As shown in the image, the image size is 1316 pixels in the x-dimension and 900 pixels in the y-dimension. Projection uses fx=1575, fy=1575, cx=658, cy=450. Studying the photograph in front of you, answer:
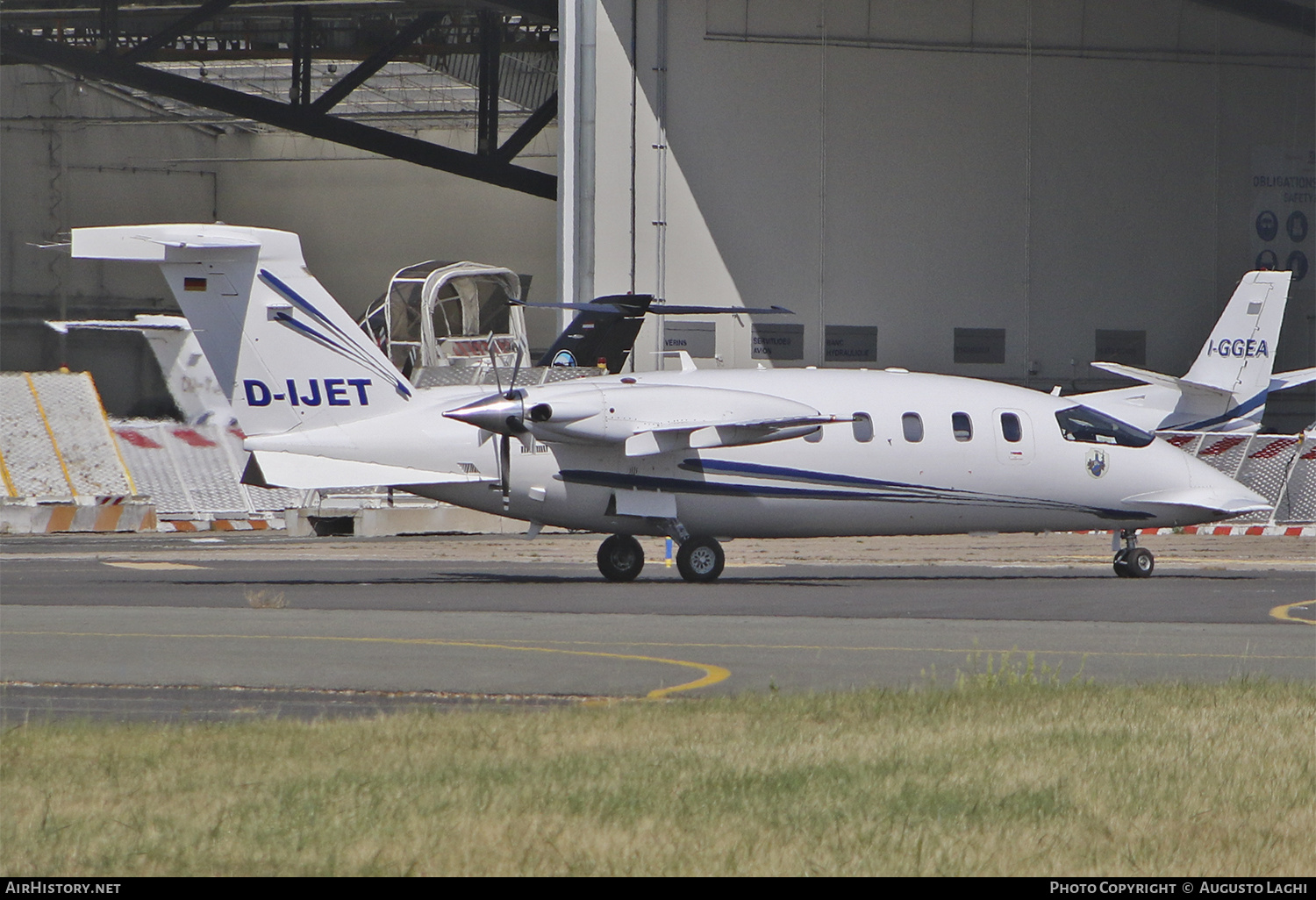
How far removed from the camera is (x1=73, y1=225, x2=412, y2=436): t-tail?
1881 centimetres

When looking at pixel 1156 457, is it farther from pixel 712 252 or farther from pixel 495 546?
pixel 712 252

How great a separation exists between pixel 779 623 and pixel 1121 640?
121 inches

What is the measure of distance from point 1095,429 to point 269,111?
3495 cm

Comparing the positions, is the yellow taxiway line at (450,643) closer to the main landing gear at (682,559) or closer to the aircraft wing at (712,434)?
the aircraft wing at (712,434)

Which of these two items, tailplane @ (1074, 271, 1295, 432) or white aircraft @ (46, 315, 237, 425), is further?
tailplane @ (1074, 271, 1295, 432)

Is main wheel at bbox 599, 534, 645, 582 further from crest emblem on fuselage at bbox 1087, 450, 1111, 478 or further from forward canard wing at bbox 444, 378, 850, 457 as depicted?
crest emblem on fuselage at bbox 1087, 450, 1111, 478

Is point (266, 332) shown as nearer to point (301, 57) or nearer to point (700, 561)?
point (700, 561)

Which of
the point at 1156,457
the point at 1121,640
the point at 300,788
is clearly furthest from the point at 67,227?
the point at 300,788

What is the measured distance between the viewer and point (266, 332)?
1891 cm

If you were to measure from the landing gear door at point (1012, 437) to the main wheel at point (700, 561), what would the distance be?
404 cm

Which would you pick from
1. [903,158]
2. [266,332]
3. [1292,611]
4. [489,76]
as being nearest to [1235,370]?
[903,158]

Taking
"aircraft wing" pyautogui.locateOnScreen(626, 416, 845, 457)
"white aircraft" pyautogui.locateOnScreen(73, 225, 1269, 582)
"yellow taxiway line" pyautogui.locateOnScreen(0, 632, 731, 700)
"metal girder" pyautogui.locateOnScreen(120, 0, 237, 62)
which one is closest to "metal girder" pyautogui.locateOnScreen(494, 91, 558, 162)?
"metal girder" pyautogui.locateOnScreen(120, 0, 237, 62)

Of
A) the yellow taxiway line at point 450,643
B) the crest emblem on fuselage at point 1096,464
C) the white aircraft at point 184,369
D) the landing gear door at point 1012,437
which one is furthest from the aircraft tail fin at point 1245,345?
the yellow taxiway line at point 450,643

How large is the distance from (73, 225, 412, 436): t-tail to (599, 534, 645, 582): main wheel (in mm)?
3393
